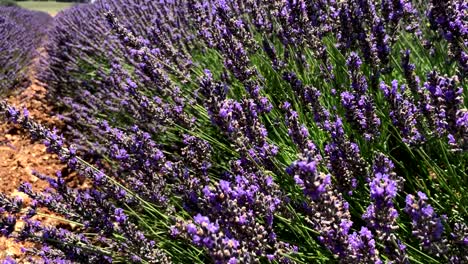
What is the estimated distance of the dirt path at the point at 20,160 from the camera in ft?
12.1

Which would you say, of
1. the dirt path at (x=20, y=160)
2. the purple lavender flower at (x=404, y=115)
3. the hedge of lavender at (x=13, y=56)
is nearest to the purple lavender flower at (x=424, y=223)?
the purple lavender flower at (x=404, y=115)

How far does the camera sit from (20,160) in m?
4.18

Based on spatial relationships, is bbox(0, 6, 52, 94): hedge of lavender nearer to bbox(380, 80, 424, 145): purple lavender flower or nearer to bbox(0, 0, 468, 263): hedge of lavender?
bbox(0, 0, 468, 263): hedge of lavender

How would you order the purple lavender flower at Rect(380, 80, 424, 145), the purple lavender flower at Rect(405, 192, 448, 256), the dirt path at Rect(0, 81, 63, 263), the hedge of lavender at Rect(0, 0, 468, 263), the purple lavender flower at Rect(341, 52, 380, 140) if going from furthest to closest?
the dirt path at Rect(0, 81, 63, 263)
the purple lavender flower at Rect(341, 52, 380, 140)
the purple lavender flower at Rect(380, 80, 424, 145)
the hedge of lavender at Rect(0, 0, 468, 263)
the purple lavender flower at Rect(405, 192, 448, 256)

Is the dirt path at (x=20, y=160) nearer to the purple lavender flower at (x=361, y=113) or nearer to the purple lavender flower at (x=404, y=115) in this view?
the purple lavender flower at (x=361, y=113)

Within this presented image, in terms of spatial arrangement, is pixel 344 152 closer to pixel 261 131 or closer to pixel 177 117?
pixel 261 131

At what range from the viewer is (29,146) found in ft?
15.2

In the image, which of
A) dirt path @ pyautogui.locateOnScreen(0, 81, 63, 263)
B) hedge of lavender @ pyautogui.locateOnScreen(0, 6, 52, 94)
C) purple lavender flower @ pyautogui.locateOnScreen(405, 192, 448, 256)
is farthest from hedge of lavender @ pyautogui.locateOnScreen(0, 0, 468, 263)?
hedge of lavender @ pyautogui.locateOnScreen(0, 6, 52, 94)

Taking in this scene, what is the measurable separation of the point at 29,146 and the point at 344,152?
3720 mm

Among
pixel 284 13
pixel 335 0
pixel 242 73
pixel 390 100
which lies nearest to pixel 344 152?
pixel 390 100

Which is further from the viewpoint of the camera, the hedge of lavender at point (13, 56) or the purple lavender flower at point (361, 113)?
the hedge of lavender at point (13, 56)

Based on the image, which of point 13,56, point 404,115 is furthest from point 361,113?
point 13,56

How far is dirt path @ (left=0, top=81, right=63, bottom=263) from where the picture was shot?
369cm

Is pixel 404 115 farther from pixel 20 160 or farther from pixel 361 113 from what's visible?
pixel 20 160
